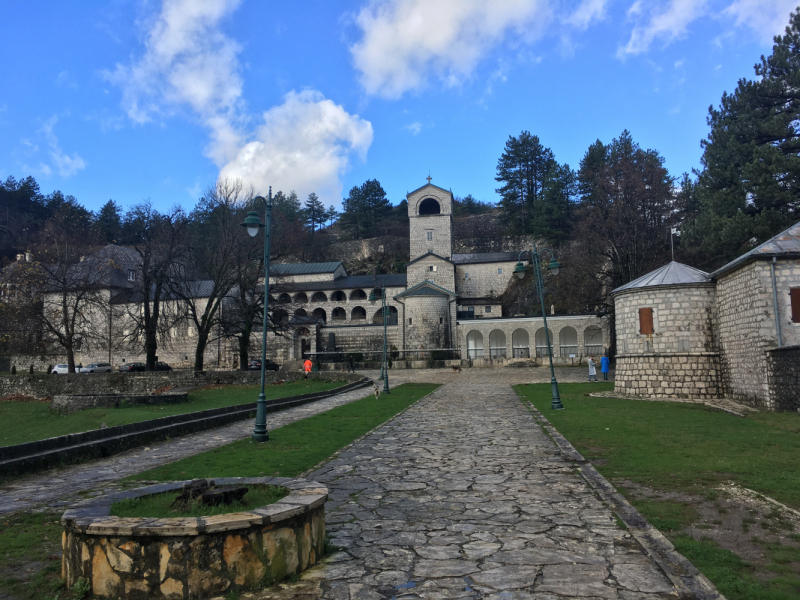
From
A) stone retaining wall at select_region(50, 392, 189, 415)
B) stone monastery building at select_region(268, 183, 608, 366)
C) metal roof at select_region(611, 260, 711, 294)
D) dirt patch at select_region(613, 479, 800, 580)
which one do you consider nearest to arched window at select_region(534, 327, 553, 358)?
stone monastery building at select_region(268, 183, 608, 366)

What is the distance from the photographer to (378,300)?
2454 inches

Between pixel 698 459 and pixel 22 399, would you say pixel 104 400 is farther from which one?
pixel 698 459

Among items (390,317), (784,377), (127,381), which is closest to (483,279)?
(390,317)

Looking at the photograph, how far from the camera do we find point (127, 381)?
3080 centimetres

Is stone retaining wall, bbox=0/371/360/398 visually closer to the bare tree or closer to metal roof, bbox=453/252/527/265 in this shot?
the bare tree

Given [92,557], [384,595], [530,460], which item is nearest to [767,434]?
[530,460]

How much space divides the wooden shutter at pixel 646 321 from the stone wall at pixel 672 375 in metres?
0.92

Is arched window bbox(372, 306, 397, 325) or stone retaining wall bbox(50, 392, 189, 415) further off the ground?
arched window bbox(372, 306, 397, 325)

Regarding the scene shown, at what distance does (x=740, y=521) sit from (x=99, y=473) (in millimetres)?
9091

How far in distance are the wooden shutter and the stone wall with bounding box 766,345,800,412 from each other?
197 inches

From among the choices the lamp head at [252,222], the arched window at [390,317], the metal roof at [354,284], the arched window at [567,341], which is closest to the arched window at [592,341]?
the arched window at [567,341]

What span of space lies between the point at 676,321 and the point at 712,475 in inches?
577

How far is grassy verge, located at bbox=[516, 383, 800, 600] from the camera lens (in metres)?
4.37

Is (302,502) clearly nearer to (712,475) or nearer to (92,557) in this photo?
(92,557)
